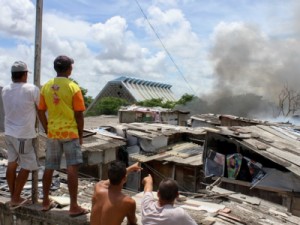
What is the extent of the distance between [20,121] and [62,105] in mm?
664

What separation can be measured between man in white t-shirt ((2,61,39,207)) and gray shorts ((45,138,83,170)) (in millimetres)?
292

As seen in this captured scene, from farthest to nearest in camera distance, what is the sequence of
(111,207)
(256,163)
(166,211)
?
(256,163)
(111,207)
(166,211)

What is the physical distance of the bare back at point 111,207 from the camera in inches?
141

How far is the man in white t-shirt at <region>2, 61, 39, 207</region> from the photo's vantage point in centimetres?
438

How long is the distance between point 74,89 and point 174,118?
87.4 ft

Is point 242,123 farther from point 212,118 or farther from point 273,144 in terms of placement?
point 273,144

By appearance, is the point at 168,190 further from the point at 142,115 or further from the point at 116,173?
the point at 142,115

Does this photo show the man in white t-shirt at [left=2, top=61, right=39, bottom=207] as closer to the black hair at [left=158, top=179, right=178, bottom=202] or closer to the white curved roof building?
the black hair at [left=158, top=179, right=178, bottom=202]

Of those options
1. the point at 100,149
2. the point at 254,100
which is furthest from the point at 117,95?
the point at 100,149

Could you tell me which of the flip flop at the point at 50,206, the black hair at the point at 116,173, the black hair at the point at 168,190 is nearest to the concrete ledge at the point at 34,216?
the flip flop at the point at 50,206

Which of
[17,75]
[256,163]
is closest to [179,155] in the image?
[256,163]

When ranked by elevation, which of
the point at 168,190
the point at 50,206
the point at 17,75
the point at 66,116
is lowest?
the point at 50,206

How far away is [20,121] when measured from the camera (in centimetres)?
A: 443

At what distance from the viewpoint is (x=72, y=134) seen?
4.19 m
